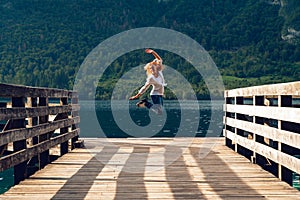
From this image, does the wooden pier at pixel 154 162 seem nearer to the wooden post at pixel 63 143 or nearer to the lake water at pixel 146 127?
the wooden post at pixel 63 143

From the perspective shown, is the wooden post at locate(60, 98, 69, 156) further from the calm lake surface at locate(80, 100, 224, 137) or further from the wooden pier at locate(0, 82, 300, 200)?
the calm lake surface at locate(80, 100, 224, 137)

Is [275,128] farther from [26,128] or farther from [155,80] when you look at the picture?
[155,80]

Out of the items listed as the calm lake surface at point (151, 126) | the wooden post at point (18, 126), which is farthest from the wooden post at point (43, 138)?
the calm lake surface at point (151, 126)

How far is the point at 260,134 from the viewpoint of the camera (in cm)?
981

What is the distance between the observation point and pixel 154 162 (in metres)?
11.3

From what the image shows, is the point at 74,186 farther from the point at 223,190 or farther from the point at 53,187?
the point at 223,190

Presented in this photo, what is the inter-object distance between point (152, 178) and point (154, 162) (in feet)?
7.64

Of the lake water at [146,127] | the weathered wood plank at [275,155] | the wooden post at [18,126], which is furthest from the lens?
the lake water at [146,127]

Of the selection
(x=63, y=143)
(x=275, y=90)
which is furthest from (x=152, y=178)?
(x=63, y=143)

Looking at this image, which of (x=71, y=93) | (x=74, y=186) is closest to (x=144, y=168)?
(x=74, y=186)

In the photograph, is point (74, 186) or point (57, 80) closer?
point (74, 186)

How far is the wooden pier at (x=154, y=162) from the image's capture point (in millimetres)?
7555

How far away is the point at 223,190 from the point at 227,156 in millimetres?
4637

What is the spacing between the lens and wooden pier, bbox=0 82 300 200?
755 cm
